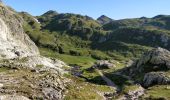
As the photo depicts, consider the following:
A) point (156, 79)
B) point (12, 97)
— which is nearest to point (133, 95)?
point (156, 79)

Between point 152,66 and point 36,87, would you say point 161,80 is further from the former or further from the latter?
point 36,87

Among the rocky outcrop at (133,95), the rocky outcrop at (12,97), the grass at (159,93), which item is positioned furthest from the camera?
the rocky outcrop at (133,95)

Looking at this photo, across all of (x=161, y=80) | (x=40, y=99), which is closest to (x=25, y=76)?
(x=40, y=99)

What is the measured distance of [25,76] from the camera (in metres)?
121

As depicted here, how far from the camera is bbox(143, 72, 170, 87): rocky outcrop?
160 metres

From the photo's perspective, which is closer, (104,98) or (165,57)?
(104,98)

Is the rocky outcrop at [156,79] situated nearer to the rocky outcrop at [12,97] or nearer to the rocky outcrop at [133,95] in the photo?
the rocky outcrop at [133,95]

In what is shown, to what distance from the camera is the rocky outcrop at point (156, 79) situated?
524 ft

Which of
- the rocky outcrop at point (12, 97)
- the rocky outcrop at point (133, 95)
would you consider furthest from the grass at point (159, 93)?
the rocky outcrop at point (12, 97)

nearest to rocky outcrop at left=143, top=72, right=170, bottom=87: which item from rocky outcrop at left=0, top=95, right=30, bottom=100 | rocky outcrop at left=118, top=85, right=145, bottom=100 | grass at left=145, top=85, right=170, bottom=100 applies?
grass at left=145, top=85, right=170, bottom=100

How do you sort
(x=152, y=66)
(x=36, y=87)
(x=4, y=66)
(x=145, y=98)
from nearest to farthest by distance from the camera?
(x=36, y=87) → (x=145, y=98) → (x=4, y=66) → (x=152, y=66)

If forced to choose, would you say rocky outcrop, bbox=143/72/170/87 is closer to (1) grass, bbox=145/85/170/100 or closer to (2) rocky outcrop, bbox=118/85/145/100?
(1) grass, bbox=145/85/170/100

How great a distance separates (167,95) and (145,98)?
→ 10.8m

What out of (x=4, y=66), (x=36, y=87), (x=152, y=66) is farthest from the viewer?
(x=152, y=66)
